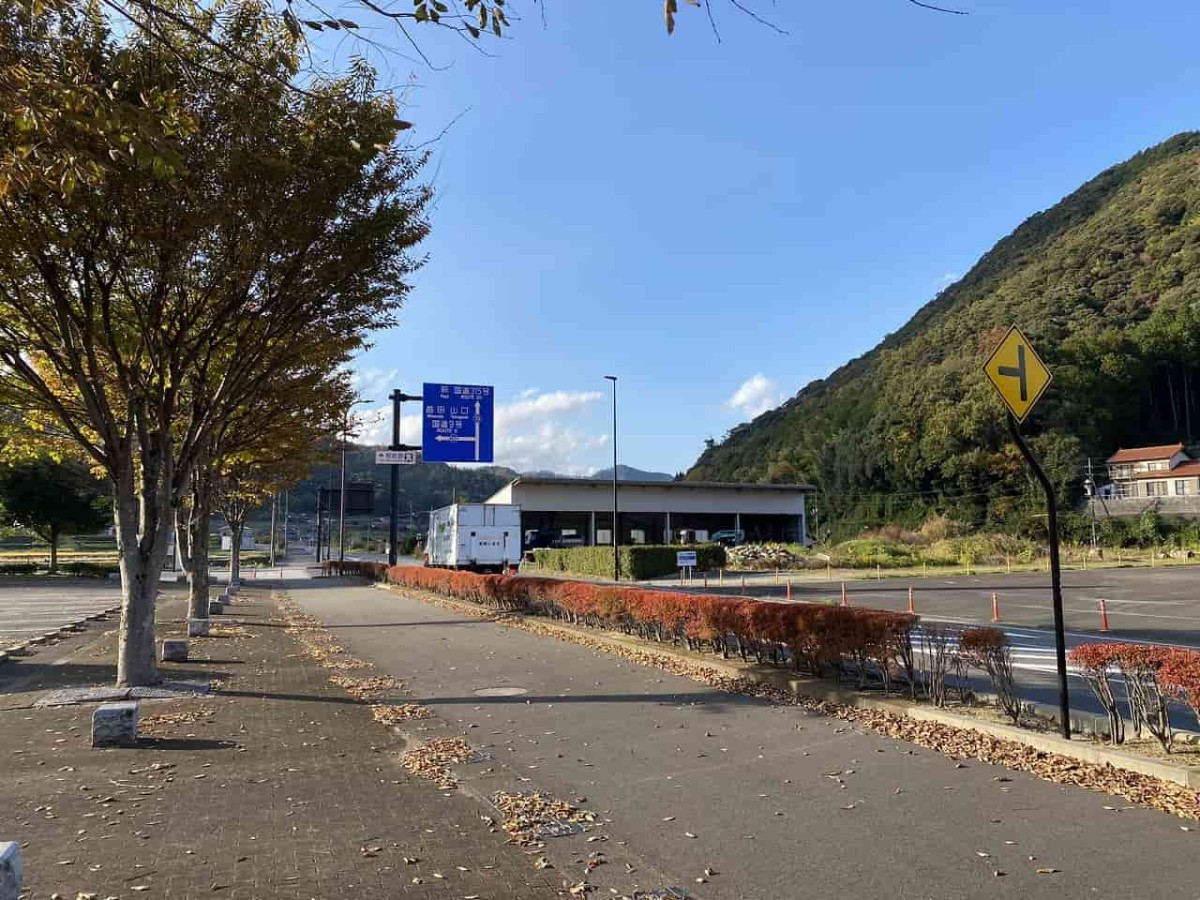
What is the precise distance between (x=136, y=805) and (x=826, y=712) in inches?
229

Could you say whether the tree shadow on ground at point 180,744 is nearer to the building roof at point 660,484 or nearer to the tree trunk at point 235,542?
the tree trunk at point 235,542

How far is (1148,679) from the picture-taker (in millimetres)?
5871

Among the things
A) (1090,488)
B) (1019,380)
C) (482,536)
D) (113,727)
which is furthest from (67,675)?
(1090,488)

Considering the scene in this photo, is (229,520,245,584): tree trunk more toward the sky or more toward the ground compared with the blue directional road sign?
more toward the ground

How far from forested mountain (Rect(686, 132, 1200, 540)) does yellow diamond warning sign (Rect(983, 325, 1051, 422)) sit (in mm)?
63632

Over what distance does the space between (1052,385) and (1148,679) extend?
70.5 meters

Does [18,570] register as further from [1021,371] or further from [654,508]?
[1021,371]

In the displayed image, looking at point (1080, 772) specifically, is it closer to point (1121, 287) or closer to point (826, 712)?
point (826, 712)

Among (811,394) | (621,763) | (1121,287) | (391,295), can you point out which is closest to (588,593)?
(391,295)

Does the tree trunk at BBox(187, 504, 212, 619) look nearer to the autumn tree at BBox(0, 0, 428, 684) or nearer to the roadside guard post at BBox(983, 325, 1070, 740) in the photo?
the autumn tree at BBox(0, 0, 428, 684)

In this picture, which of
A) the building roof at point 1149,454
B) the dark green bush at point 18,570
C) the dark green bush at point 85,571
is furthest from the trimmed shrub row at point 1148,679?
the building roof at point 1149,454

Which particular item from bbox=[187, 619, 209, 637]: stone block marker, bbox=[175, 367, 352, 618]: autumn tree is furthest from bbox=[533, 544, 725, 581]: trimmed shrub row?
bbox=[187, 619, 209, 637]: stone block marker

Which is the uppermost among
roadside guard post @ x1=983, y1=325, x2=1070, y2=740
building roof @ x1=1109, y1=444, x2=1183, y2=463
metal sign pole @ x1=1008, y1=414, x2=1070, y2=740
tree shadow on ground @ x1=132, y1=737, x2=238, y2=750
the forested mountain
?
the forested mountain

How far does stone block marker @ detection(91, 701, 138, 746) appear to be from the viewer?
7.01 m
